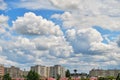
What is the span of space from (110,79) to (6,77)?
5444 centimetres

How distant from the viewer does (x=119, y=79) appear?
488 ft

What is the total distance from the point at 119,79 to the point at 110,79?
100ft

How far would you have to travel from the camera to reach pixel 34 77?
560ft

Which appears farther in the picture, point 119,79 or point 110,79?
point 110,79

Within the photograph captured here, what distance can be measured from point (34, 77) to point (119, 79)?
4269 cm

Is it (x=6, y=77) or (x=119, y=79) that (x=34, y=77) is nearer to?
(x=6, y=77)

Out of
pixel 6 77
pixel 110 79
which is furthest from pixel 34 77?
pixel 110 79

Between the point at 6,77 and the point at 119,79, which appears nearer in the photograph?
the point at 119,79

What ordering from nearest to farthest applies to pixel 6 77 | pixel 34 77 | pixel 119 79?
pixel 119 79 → pixel 34 77 → pixel 6 77

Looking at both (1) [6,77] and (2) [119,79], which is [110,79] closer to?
(2) [119,79]

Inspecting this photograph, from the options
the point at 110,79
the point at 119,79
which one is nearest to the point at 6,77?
the point at 110,79

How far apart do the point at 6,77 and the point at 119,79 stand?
221 ft

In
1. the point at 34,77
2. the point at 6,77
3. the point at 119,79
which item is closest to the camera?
the point at 119,79

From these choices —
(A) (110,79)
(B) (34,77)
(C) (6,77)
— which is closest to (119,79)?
(A) (110,79)
